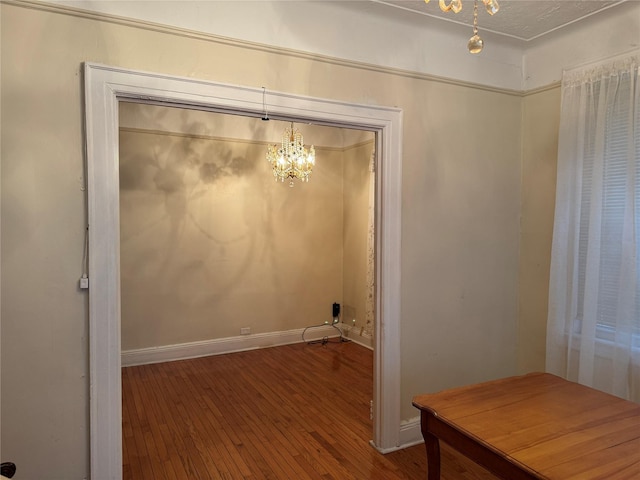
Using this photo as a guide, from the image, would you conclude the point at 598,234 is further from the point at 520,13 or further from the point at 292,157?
the point at 292,157

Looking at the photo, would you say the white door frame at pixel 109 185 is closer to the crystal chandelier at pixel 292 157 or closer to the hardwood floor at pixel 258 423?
the hardwood floor at pixel 258 423

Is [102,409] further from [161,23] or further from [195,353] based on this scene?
[195,353]

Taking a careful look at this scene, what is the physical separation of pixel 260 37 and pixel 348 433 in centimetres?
269

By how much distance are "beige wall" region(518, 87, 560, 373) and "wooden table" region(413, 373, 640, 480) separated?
1.17m

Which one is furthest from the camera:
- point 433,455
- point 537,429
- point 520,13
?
point 520,13

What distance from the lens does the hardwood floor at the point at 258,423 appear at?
256cm

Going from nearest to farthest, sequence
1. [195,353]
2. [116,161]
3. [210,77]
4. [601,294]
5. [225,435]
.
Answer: [116,161] < [210,77] < [601,294] < [225,435] < [195,353]

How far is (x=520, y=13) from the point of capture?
2.61 metres

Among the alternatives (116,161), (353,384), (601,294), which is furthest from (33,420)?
(601,294)

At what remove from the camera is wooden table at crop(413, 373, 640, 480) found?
53.7 inches

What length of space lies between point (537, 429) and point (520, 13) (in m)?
2.44

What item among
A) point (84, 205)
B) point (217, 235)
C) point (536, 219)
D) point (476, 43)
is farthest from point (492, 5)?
point (217, 235)

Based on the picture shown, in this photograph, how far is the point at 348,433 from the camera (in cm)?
299

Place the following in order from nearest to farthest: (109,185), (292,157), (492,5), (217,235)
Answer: (492,5) → (109,185) → (292,157) → (217,235)
